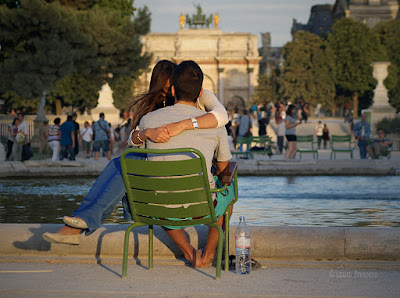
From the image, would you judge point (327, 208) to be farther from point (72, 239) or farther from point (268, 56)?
point (268, 56)

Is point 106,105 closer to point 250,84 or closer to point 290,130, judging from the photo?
point 290,130

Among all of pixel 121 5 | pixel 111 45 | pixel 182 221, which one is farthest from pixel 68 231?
pixel 121 5

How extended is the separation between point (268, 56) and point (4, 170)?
93.7 meters

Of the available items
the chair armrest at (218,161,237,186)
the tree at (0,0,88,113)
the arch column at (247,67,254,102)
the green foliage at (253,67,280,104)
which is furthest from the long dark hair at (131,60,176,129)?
the arch column at (247,67,254,102)

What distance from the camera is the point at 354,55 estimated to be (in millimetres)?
62375

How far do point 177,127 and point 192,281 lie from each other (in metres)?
0.98

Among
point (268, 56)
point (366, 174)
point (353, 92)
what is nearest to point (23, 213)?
point (366, 174)

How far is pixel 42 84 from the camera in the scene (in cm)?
2633

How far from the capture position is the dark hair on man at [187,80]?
15.6ft

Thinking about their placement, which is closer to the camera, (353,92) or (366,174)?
(366,174)

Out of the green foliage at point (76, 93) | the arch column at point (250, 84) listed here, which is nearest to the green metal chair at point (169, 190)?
the green foliage at point (76, 93)

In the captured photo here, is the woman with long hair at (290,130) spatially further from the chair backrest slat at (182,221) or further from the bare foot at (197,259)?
the chair backrest slat at (182,221)

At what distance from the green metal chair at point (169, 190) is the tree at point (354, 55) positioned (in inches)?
2258

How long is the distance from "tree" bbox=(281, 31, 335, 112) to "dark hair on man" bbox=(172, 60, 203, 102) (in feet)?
185
